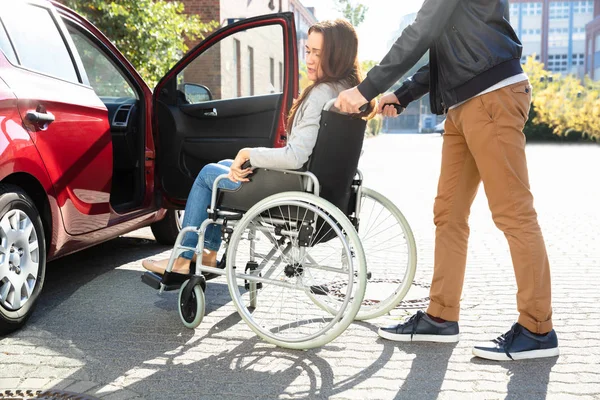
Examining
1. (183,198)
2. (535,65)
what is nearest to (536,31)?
(535,65)

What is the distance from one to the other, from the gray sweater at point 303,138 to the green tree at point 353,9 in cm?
5608

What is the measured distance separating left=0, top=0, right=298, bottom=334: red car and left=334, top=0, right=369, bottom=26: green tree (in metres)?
54.0

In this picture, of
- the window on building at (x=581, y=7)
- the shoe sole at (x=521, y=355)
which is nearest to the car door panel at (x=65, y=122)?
the shoe sole at (x=521, y=355)

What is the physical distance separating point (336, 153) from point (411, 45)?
615 millimetres

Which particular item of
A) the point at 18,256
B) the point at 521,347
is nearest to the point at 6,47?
the point at 18,256

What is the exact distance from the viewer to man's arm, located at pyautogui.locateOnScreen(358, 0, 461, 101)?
10.9 ft

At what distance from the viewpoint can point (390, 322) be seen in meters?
4.14

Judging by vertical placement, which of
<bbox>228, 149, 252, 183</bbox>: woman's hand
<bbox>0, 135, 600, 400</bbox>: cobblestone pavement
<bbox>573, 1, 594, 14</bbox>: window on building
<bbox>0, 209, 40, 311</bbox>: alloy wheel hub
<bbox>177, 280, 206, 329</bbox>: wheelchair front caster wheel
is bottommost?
<bbox>0, 135, 600, 400</bbox>: cobblestone pavement

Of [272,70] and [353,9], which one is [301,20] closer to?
[353,9]

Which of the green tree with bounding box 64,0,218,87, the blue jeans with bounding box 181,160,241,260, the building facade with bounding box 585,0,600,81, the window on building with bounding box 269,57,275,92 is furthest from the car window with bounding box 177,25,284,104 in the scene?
the building facade with bounding box 585,0,600,81

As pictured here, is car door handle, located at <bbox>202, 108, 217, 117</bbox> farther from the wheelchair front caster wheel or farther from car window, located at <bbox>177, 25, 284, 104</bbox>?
car window, located at <bbox>177, 25, 284, 104</bbox>

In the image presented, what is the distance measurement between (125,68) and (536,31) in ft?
328

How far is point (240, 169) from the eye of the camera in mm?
3723

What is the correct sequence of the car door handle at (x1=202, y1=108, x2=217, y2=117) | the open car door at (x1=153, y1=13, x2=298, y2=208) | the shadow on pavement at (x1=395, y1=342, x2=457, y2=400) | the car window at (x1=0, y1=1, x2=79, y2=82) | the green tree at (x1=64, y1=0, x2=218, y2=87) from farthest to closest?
the green tree at (x1=64, y1=0, x2=218, y2=87), the car door handle at (x1=202, y1=108, x2=217, y2=117), the open car door at (x1=153, y1=13, x2=298, y2=208), the car window at (x1=0, y1=1, x2=79, y2=82), the shadow on pavement at (x1=395, y1=342, x2=457, y2=400)
